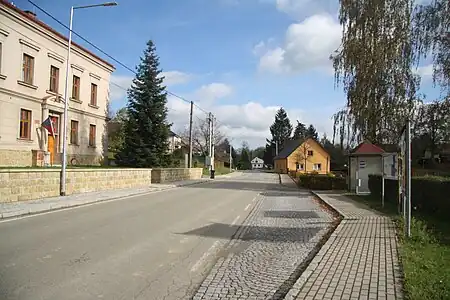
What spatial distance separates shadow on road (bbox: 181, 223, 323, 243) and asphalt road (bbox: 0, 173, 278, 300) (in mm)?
153

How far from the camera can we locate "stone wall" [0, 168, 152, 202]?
15258 millimetres

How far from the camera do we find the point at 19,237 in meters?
9.20

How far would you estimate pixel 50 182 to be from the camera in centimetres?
1802

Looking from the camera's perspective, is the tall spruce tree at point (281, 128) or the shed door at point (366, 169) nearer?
the shed door at point (366, 169)

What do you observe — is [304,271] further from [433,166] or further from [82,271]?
[433,166]

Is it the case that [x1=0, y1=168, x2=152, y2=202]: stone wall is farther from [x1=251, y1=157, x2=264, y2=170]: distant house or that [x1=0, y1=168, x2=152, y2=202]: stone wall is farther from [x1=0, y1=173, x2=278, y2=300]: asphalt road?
[x1=251, y1=157, x2=264, y2=170]: distant house

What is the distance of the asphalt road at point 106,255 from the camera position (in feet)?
18.6

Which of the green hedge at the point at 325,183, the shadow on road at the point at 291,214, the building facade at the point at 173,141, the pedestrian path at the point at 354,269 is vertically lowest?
the shadow on road at the point at 291,214

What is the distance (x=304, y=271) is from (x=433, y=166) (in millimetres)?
35357

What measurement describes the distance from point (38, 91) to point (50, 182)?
14.5m

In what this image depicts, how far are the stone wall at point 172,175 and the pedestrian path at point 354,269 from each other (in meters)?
25.4

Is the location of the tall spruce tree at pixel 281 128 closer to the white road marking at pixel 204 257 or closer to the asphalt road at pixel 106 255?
the asphalt road at pixel 106 255

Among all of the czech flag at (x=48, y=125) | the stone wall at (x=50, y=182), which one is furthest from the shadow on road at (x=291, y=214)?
the czech flag at (x=48, y=125)

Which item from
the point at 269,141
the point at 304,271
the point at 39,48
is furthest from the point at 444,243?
the point at 269,141
